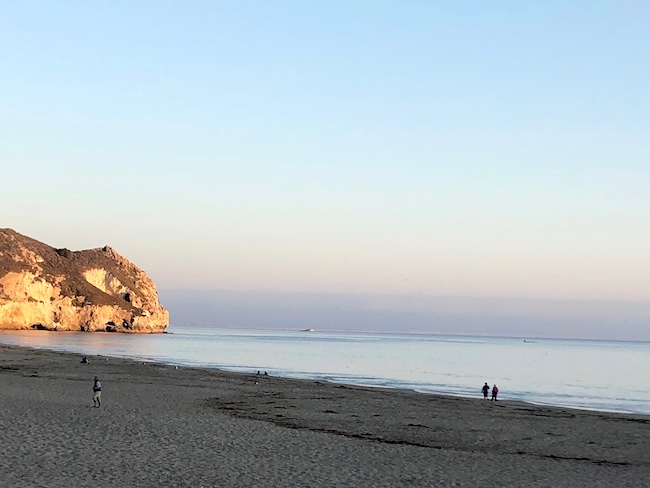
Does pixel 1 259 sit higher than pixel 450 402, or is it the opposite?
pixel 1 259

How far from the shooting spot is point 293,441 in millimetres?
23828

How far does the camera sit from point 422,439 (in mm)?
26266

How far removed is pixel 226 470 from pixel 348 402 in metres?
22.3

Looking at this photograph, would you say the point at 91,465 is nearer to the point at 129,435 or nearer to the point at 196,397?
the point at 129,435

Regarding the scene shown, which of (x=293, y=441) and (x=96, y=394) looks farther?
(x=96, y=394)

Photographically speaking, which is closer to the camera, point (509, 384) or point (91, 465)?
point (91, 465)

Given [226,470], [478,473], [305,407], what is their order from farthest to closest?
[305,407]
[478,473]
[226,470]

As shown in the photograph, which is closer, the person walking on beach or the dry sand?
the dry sand

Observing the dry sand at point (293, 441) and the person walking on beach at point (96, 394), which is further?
the person walking on beach at point (96, 394)

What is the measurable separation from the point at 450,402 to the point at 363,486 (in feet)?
91.8

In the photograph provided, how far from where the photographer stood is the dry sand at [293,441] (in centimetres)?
1792

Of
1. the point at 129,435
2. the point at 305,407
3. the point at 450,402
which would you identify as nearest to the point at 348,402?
the point at 305,407

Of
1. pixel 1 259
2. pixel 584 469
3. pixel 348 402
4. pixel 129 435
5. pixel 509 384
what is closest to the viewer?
pixel 584 469

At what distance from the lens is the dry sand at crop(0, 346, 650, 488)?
17922 mm
